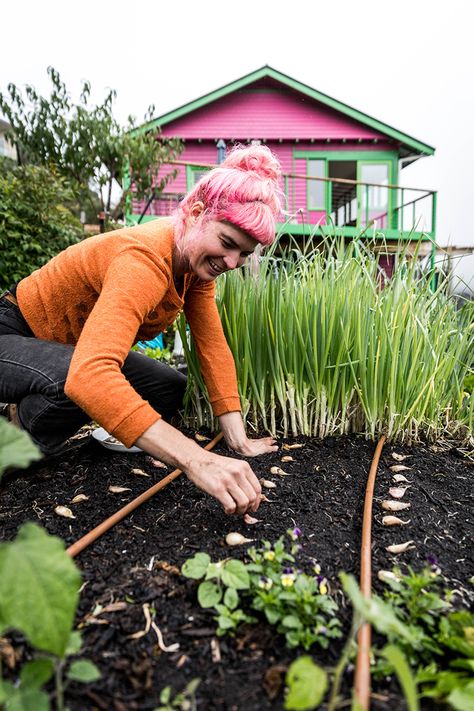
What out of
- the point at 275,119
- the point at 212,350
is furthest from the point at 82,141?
the point at 212,350

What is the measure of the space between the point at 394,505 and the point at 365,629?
1.96ft

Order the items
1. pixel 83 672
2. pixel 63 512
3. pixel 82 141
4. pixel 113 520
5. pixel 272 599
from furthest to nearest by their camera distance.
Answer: pixel 82 141 < pixel 63 512 < pixel 113 520 < pixel 272 599 < pixel 83 672

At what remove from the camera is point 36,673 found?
1.86ft

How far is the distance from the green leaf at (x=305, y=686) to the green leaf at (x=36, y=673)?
0.28 meters

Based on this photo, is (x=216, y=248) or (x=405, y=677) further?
(x=216, y=248)

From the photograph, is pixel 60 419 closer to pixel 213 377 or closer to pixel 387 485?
pixel 213 377

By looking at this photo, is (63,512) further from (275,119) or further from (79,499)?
(275,119)

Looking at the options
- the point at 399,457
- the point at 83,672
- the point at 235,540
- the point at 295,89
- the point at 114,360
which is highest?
the point at 295,89

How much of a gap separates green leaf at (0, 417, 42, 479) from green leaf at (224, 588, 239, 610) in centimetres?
46

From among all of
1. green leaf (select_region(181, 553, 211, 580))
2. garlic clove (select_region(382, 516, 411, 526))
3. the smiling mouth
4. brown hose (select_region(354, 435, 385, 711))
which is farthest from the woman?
garlic clove (select_region(382, 516, 411, 526))

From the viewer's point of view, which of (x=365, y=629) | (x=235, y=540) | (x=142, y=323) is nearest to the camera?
(x=365, y=629)

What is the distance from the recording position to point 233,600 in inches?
33.3

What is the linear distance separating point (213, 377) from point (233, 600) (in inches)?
36.1

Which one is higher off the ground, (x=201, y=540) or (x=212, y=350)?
(x=212, y=350)
